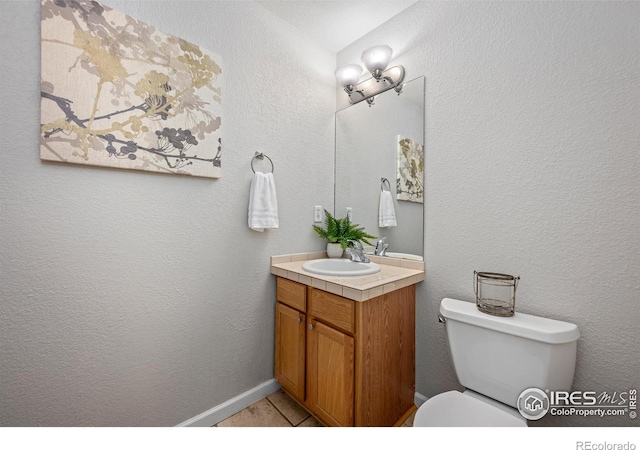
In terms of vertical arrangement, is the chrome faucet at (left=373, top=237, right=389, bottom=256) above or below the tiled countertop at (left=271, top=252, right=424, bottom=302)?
above

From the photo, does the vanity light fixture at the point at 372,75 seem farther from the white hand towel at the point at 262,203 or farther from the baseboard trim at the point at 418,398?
the baseboard trim at the point at 418,398

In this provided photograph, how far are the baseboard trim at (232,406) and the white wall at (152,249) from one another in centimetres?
3

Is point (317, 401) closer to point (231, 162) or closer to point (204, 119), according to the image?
point (231, 162)

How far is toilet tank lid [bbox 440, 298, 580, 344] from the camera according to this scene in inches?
36.6

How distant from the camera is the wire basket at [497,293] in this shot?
1.10 m

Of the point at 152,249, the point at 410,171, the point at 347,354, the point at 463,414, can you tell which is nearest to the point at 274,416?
the point at 347,354

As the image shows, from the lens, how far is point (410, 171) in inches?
62.4

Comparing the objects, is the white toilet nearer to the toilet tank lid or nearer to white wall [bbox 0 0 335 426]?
the toilet tank lid

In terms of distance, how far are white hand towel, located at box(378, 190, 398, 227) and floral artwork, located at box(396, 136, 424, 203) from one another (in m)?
0.07

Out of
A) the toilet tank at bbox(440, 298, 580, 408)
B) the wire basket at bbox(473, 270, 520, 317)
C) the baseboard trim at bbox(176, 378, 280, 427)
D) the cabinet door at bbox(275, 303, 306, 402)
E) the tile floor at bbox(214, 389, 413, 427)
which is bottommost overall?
the tile floor at bbox(214, 389, 413, 427)

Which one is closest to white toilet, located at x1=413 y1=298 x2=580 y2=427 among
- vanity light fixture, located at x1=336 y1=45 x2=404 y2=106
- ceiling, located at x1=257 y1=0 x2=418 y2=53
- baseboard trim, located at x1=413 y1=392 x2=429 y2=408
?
baseboard trim, located at x1=413 y1=392 x2=429 y2=408

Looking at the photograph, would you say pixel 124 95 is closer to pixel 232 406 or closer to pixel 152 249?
pixel 152 249

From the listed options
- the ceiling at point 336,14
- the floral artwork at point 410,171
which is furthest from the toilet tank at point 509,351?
the ceiling at point 336,14

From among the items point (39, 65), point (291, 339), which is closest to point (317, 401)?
point (291, 339)
